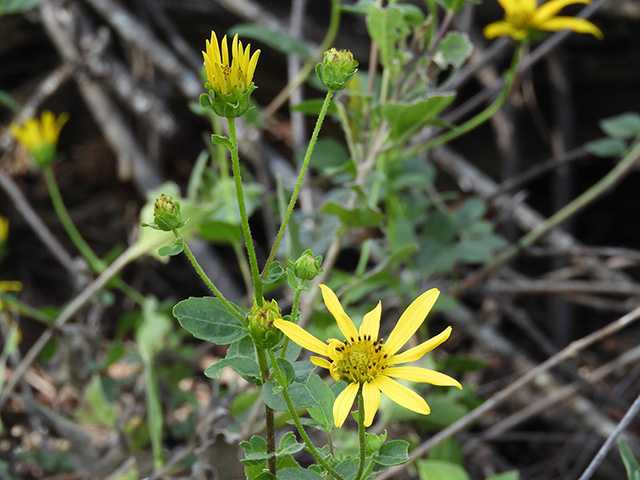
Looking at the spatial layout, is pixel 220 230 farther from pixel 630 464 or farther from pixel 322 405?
pixel 630 464

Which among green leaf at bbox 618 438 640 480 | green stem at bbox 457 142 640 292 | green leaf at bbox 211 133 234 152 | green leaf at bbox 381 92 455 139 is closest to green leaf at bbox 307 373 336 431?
green leaf at bbox 211 133 234 152

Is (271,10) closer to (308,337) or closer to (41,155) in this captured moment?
(41,155)

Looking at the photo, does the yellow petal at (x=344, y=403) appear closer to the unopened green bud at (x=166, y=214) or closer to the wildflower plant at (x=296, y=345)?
the wildflower plant at (x=296, y=345)

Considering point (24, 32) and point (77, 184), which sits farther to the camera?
point (77, 184)

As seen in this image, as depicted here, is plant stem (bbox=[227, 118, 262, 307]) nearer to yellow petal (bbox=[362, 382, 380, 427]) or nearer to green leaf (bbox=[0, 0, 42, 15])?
yellow petal (bbox=[362, 382, 380, 427])

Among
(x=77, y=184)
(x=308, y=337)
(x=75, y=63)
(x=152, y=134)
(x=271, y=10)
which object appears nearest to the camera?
(x=308, y=337)

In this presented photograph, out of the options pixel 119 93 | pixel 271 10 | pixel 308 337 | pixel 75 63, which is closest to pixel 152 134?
pixel 119 93
